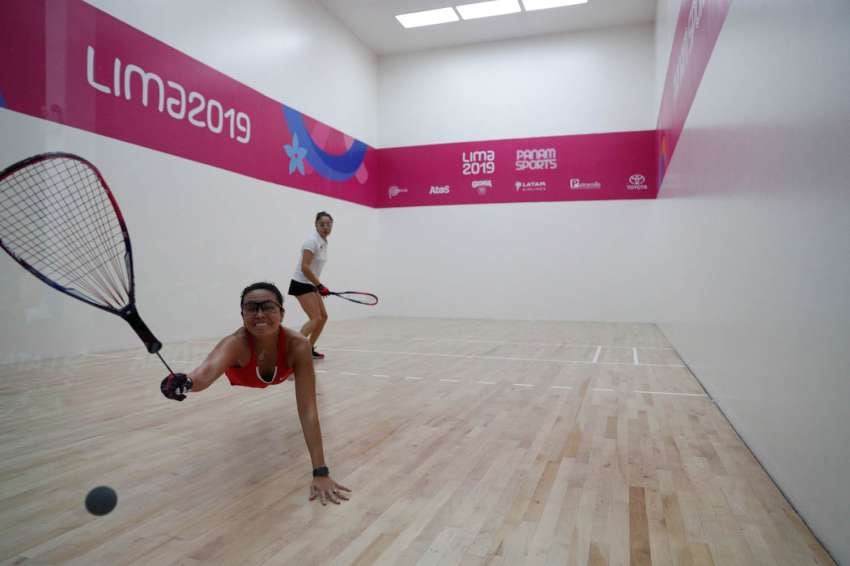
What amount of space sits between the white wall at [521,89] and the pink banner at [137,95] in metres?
1.97

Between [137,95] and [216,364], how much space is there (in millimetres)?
3296

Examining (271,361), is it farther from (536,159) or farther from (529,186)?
(536,159)

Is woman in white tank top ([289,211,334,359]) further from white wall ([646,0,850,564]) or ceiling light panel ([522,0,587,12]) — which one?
ceiling light panel ([522,0,587,12])

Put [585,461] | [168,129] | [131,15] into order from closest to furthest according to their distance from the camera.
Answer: [585,461], [131,15], [168,129]

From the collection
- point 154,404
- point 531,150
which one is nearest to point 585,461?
point 154,404

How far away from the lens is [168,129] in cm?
417

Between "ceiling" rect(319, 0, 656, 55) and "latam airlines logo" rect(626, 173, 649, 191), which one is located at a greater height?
"ceiling" rect(319, 0, 656, 55)

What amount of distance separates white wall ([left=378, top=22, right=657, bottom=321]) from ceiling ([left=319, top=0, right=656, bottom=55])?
0.16m

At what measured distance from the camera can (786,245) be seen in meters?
1.31

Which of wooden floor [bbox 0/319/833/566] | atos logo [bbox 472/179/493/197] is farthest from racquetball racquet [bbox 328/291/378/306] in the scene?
atos logo [bbox 472/179/493/197]

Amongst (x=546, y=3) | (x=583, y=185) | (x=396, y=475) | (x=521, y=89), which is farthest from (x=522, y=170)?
(x=396, y=475)

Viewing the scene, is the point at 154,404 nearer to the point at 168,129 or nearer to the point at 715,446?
the point at 715,446

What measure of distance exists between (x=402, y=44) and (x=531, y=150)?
220 cm

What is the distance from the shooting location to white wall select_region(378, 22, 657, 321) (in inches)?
266
